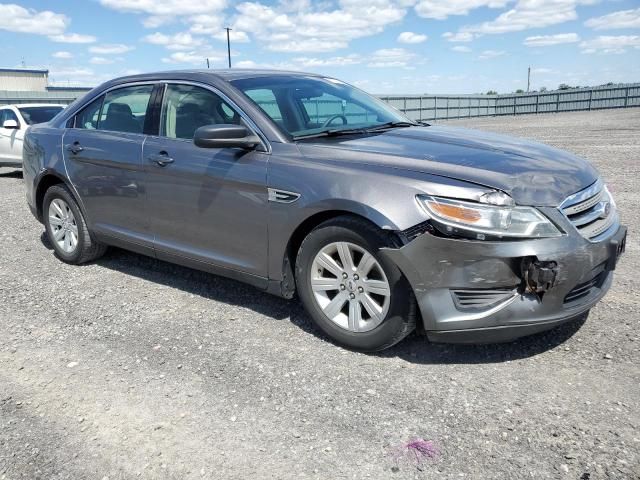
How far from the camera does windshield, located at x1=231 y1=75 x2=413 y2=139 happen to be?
4.01 m

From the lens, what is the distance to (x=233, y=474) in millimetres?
2455

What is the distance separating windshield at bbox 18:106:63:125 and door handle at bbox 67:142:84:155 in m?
7.10

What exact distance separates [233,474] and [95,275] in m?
3.32

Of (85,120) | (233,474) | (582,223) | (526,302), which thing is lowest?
(233,474)

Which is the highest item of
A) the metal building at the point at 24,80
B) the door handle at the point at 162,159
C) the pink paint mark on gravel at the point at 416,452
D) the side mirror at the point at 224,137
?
the metal building at the point at 24,80

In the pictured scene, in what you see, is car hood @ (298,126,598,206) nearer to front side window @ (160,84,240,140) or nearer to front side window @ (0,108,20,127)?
front side window @ (160,84,240,140)

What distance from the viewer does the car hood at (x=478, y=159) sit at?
3.08m

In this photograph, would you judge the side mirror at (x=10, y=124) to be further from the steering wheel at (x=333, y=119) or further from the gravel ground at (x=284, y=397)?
the steering wheel at (x=333, y=119)

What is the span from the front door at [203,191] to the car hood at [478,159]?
52 centimetres

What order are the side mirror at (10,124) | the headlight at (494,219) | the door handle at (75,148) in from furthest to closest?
the side mirror at (10,124), the door handle at (75,148), the headlight at (494,219)

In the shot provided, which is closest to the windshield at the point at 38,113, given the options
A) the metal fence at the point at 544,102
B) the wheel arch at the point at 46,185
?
the wheel arch at the point at 46,185

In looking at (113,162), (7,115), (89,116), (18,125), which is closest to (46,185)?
(89,116)

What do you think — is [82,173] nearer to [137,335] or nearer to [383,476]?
[137,335]

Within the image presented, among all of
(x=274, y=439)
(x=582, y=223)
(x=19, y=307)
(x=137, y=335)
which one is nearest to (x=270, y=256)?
(x=137, y=335)
